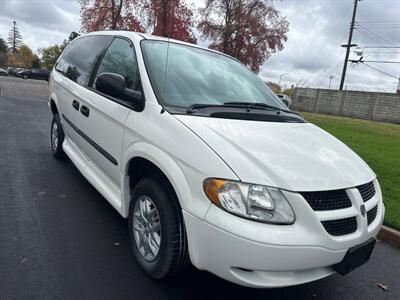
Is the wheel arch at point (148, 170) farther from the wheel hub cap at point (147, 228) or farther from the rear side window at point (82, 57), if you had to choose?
the rear side window at point (82, 57)

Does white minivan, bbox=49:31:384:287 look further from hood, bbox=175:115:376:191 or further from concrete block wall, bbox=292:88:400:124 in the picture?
concrete block wall, bbox=292:88:400:124

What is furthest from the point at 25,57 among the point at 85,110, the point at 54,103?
the point at 85,110

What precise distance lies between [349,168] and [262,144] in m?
0.69

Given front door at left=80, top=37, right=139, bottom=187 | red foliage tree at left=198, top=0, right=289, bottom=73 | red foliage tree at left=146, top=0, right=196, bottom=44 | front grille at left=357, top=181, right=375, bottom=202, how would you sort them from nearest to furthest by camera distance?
front grille at left=357, top=181, right=375, bottom=202
front door at left=80, top=37, right=139, bottom=187
red foliage tree at left=146, top=0, right=196, bottom=44
red foliage tree at left=198, top=0, right=289, bottom=73

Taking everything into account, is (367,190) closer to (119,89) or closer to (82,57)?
(119,89)

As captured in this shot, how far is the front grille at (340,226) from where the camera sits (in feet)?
7.12

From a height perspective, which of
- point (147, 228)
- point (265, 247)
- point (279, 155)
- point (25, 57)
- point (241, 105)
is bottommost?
point (147, 228)

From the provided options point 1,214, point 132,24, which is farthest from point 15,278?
point 132,24

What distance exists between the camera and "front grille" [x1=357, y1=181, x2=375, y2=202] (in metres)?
2.47

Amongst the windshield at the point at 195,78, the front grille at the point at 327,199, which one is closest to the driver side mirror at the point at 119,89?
the windshield at the point at 195,78

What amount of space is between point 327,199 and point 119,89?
1792mm

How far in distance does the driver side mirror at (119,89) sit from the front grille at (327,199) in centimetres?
147

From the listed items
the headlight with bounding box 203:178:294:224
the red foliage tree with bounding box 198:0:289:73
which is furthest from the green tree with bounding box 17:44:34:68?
the headlight with bounding box 203:178:294:224

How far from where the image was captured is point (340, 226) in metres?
2.22
